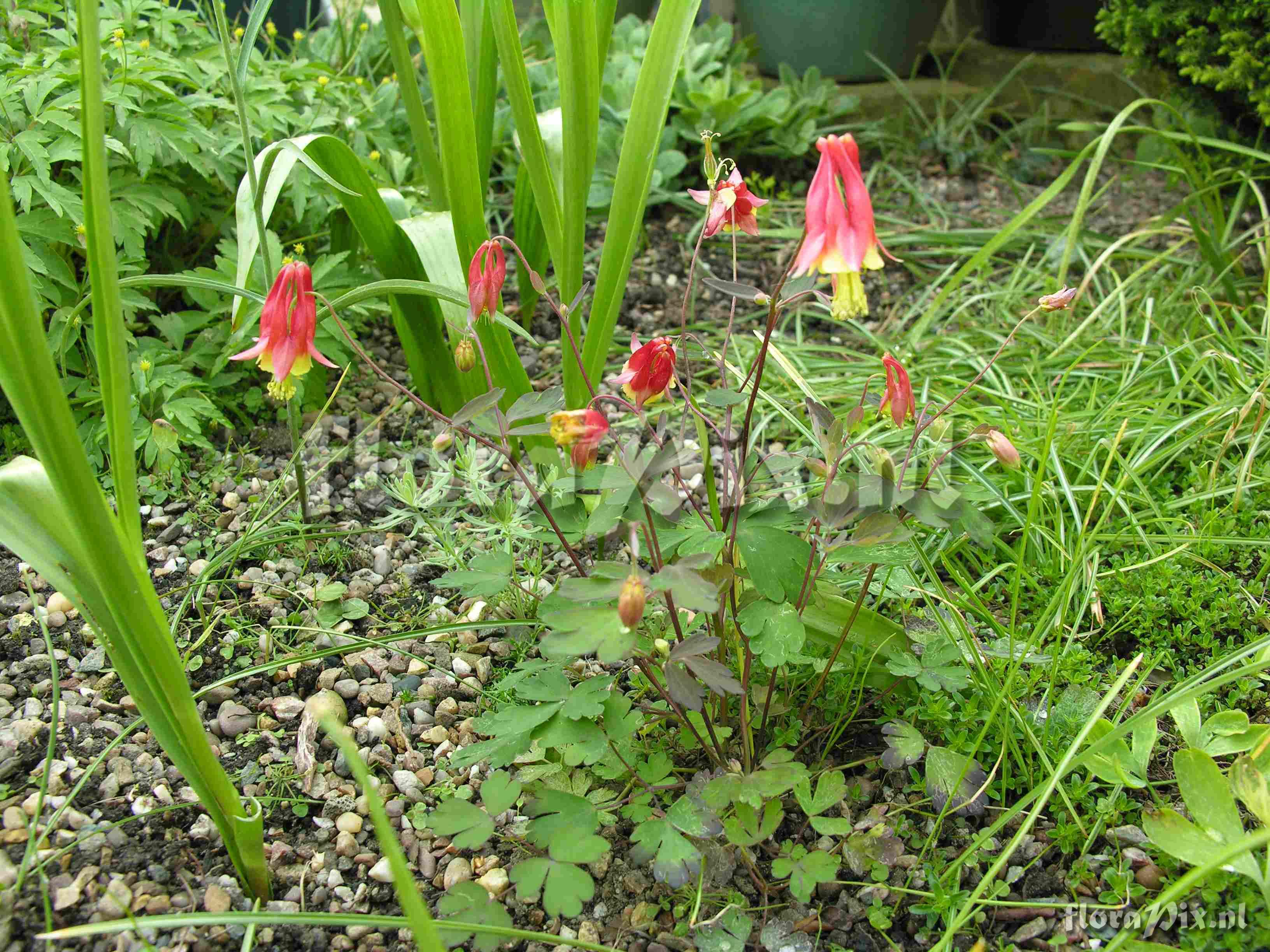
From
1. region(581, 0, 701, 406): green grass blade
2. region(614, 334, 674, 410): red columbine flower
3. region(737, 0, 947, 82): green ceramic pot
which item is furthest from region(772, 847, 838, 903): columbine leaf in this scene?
region(737, 0, 947, 82): green ceramic pot

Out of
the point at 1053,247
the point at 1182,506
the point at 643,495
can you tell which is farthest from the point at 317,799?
the point at 1053,247

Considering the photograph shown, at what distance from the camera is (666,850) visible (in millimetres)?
959

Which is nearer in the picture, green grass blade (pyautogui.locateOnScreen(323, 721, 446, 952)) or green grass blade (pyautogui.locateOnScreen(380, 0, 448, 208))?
green grass blade (pyautogui.locateOnScreen(323, 721, 446, 952))

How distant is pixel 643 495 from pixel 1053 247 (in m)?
1.98

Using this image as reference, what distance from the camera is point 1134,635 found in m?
1.42

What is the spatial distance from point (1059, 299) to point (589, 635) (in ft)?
2.05

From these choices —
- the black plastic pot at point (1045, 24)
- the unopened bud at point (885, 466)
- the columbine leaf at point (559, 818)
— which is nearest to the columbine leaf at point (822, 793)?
the columbine leaf at point (559, 818)

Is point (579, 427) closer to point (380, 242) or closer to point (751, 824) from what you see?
point (751, 824)

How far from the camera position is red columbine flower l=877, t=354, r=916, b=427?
3.48 ft

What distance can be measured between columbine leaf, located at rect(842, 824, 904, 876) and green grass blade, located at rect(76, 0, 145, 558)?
79 centimetres

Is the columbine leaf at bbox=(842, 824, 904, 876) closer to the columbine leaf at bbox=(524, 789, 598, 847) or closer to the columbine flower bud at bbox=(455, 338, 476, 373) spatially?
the columbine leaf at bbox=(524, 789, 598, 847)

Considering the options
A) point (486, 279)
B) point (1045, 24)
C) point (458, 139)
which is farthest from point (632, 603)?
point (1045, 24)

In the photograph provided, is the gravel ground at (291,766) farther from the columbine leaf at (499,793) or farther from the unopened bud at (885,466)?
the unopened bud at (885,466)

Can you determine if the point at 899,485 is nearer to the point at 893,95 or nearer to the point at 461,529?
the point at 461,529
